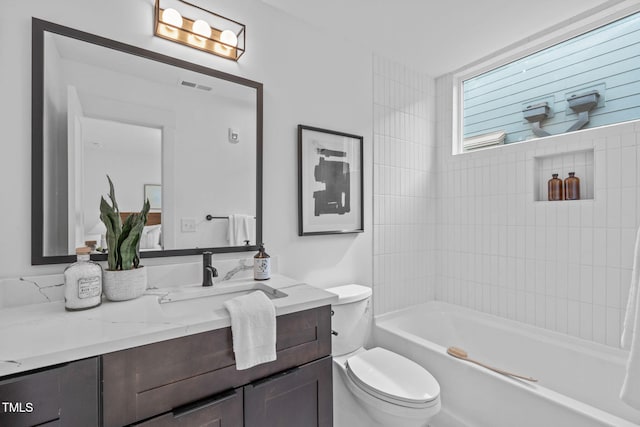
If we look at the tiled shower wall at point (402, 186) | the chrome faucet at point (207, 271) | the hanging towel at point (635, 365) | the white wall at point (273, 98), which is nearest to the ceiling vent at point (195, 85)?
the white wall at point (273, 98)

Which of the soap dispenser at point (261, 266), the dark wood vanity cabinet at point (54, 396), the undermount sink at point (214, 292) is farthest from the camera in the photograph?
the soap dispenser at point (261, 266)

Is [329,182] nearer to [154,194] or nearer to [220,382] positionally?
[154,194]

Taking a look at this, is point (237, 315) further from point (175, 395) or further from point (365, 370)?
point (365, 370)

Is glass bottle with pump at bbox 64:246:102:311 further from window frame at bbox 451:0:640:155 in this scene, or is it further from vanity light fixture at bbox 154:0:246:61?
window frame at bbox 451:0:640:155

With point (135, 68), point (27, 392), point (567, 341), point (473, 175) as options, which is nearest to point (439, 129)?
point (473, 175)

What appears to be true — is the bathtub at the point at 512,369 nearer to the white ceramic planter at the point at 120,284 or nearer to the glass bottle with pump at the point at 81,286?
the white ceramic planter at the point at 120,284

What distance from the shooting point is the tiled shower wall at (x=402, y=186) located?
2.23 meters

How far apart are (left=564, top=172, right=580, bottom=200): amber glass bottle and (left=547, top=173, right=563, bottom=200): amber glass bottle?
0.03m

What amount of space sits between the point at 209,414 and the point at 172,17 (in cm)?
162

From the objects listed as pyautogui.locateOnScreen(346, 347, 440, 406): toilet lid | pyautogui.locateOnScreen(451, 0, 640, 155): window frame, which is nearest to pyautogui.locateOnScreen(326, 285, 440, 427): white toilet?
pyautogui.locateOnScreen(346, 347, 440, 406): toilet lid

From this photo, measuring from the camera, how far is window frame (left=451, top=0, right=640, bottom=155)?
1.76 meters

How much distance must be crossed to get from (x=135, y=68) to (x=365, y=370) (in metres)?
1.84

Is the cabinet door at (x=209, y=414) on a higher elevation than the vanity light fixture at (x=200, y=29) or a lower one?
lower

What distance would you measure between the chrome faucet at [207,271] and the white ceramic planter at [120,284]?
0.29 m
